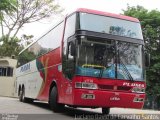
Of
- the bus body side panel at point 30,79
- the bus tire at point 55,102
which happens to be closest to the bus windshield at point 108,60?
the bus tire at point 55,102

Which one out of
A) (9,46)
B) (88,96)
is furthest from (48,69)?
(9,46)

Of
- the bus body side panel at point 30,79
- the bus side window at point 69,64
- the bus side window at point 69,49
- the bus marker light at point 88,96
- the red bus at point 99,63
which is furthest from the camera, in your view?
the bus body side panel at point 30,79

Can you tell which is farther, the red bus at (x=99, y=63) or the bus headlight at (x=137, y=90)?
the bus headlight at (x=137, y=90)

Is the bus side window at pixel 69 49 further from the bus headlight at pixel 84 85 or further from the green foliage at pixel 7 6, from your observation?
the green foliage at pixel 7 6

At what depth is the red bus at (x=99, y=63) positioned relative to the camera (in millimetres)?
12469

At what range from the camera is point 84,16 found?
523 inches

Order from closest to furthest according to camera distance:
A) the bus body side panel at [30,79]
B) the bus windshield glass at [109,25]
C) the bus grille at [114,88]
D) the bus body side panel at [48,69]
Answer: the bus grille at [114,88] < the bus windshield glass at [109,25] < the bus body side panel at [48,69] < the bus body side panel at [30,79]

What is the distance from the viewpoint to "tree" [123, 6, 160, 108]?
1436 inches

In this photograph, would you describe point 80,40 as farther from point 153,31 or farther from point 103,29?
point 153,31

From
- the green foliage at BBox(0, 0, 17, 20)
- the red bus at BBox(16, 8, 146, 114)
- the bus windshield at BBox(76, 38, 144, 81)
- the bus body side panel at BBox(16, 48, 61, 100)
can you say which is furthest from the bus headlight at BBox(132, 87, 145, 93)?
the green foliage at BBox(0, 0, 17, 20)

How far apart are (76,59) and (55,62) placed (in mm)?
2703

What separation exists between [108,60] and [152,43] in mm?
25705

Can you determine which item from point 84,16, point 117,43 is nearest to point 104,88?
point 117,43

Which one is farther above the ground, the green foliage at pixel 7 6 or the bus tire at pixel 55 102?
the green foliage at pixel 7 6
